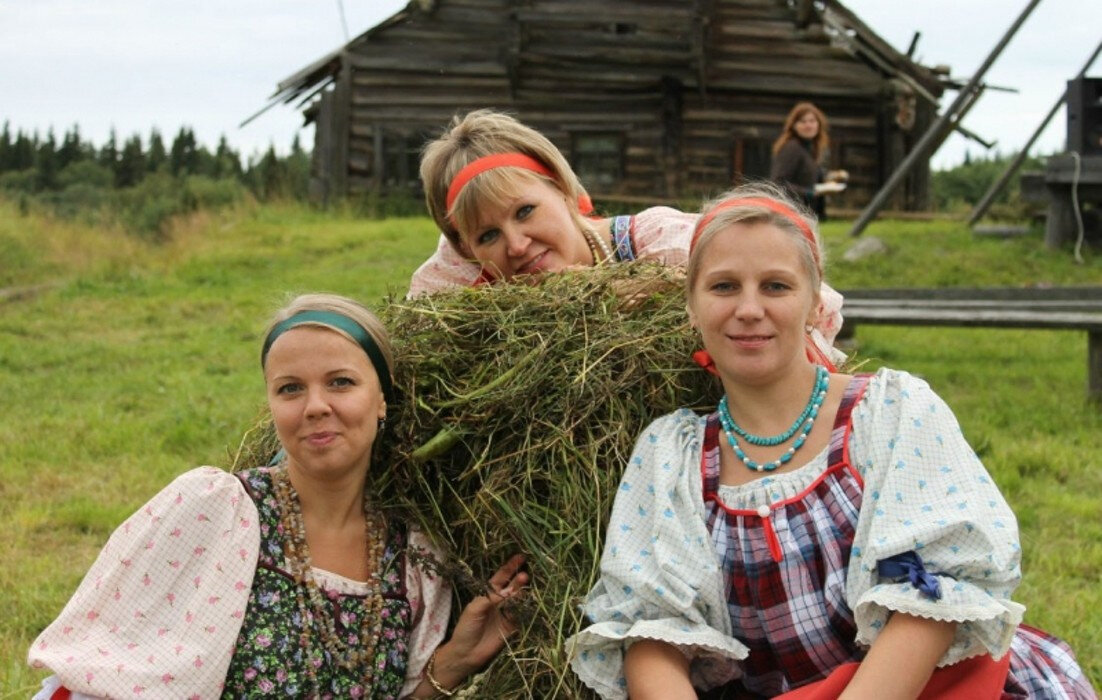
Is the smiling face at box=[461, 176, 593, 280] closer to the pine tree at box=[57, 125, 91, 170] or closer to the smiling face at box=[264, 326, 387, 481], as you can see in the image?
the smiling face at box=[264, 326, 387, 481]

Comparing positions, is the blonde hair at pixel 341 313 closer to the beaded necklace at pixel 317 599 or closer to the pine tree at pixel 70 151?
the beaded necklace at pixel 317 599

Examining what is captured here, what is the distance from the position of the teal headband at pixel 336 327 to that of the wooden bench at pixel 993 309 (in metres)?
5.23

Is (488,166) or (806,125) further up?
(806,125)

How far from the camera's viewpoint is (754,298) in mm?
2648

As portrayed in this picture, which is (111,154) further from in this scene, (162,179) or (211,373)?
(211,373)

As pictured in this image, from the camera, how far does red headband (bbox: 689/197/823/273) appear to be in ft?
8.95

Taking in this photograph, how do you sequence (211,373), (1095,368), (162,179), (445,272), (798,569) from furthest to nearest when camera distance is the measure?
1. (162,179)
2. (211,373)
3. (1095,368)
4. (445,272)
5. (798,569)

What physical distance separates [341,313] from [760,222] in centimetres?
103

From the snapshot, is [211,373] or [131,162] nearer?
[211,373]

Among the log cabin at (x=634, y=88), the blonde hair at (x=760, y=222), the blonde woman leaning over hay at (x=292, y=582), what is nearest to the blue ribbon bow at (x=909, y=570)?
the blonde hair at (x=760, y=222)

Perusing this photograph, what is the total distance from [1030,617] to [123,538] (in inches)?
119

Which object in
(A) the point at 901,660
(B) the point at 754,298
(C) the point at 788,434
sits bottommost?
(A) the point at 901,660

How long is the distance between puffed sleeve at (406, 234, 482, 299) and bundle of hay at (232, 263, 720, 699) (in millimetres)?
662

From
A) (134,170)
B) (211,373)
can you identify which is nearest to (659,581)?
(211,373)
